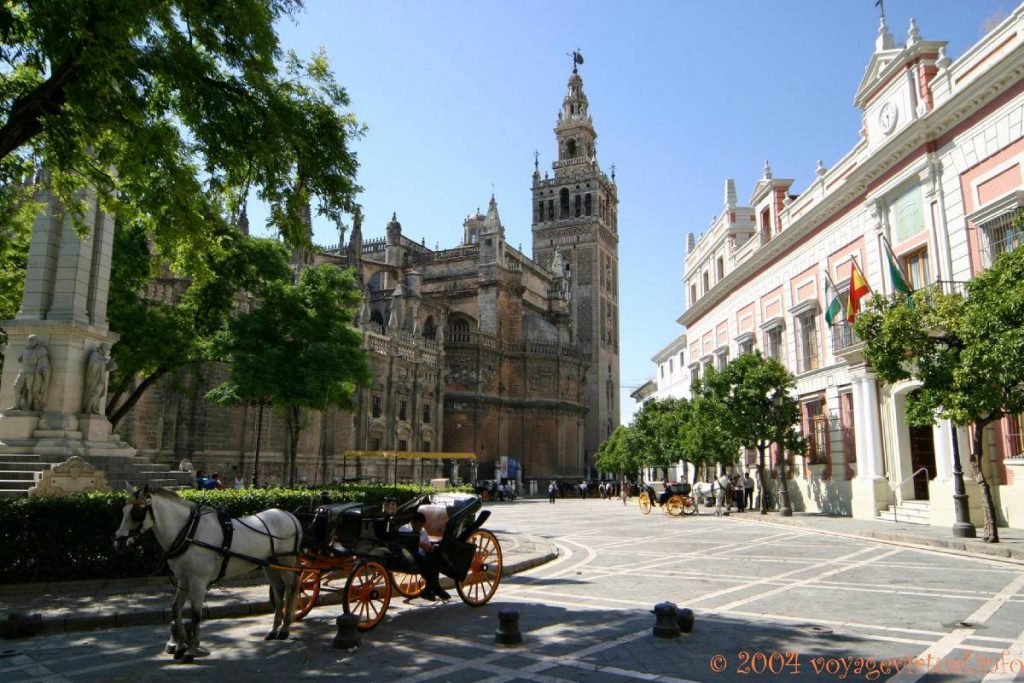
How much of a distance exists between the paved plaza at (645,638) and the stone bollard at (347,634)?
Answer: 90mm

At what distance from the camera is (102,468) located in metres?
11.4

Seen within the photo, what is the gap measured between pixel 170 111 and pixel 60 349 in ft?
16.2

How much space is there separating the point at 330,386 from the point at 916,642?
16.9 meters

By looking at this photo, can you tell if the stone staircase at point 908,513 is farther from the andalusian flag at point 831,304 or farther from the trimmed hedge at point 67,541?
the trimmed hedge at point 67,541

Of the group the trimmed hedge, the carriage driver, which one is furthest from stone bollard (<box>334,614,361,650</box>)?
the trimmed hedge

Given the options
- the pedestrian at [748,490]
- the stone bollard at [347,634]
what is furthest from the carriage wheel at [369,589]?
the pedestrian at [748,490]

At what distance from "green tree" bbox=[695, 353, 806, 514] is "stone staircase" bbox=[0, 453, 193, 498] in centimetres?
1770

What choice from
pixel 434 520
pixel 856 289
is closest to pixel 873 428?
pixel 856 289

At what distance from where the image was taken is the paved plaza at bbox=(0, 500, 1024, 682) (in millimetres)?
5605

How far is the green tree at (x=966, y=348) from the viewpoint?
11.8 m

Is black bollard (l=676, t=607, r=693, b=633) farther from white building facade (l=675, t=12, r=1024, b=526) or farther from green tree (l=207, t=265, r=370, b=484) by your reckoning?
green tree (l=207, t=265, r=370, b=484)

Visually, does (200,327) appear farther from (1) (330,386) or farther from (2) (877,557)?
(2) (877,557)

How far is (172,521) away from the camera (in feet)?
20.2

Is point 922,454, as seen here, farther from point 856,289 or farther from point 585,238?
point 585,238
